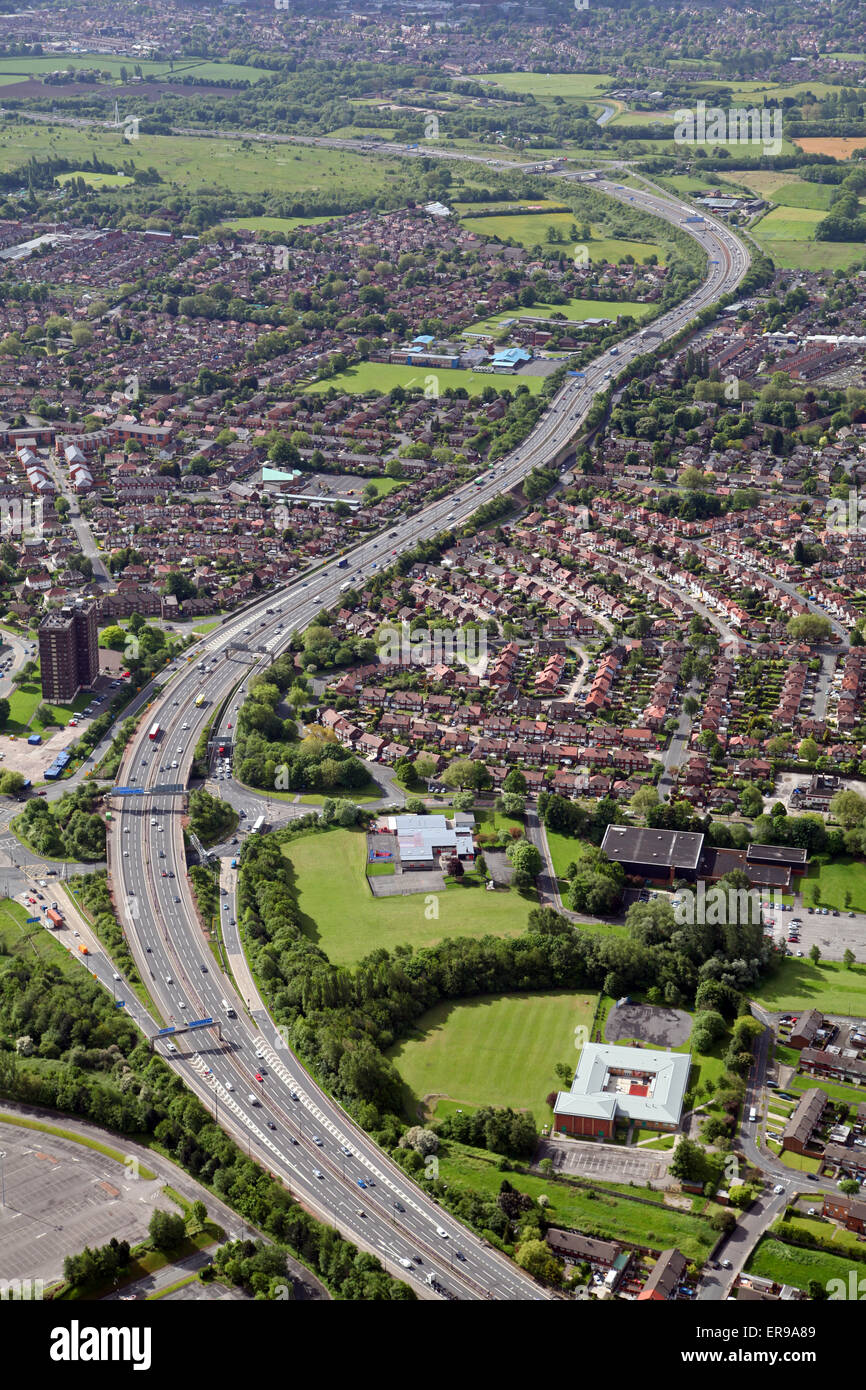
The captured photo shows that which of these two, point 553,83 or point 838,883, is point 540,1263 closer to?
point 838,883

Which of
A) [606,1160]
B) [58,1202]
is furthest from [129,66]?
[606,1160]

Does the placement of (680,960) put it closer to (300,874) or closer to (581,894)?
(581,894)

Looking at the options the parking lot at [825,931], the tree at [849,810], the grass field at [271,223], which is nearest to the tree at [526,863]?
the parking lot at [825,931]

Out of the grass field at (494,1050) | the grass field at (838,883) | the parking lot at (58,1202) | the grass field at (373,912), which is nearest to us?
the parking lot at (58,1202)

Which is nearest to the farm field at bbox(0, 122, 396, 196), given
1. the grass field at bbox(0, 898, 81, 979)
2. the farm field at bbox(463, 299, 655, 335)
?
the farm field at bbox(463, 299, 655, 335)

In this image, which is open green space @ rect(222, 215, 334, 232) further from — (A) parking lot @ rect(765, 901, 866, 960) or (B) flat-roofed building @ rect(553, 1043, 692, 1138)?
(B) flat-roofed building @ rect(553, 1043, 692, 1138)

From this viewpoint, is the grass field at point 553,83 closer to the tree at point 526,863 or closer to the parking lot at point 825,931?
the tree at point 526,863
